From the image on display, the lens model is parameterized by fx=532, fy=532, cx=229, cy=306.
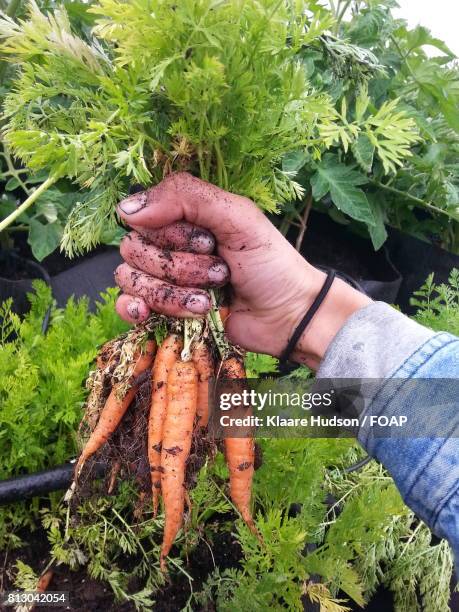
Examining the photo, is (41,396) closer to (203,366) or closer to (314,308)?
(203,366)

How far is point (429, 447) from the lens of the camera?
94 cm

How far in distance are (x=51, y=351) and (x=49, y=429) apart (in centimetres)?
21

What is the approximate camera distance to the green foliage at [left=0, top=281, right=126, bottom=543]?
1.32m

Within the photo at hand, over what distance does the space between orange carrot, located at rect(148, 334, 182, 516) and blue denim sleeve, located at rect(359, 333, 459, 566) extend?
0.43 m

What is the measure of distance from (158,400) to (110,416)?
124 mm

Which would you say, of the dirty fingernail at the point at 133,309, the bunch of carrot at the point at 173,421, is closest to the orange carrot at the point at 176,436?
the bunch of carrot at the point at 173,421

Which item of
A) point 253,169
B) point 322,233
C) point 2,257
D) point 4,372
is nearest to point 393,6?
point 322,233

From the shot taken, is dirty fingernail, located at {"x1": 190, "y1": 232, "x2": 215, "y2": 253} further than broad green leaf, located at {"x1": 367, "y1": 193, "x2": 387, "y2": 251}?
No

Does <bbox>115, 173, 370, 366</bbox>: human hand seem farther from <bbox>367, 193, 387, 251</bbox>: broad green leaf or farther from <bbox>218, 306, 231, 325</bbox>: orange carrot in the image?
<bbox>367, 193, 387, 251</bbox>: broad green leaf

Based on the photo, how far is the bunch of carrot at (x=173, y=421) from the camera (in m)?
1.16

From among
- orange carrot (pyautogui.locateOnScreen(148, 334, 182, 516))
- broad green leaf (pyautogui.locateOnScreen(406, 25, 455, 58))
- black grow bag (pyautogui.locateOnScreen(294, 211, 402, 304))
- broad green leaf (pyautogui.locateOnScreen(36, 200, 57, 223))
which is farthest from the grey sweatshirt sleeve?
broad green leaf (pyautogui.locateOnScreen(406, 25, 455, 58))

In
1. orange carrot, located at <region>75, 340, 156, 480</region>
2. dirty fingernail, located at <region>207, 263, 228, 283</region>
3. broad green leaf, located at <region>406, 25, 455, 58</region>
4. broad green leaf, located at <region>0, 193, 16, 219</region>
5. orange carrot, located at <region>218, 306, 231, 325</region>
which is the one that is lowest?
broad green leaf, located at <region>0, 193, 16, 219</region>

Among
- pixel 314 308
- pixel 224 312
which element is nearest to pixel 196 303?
pixel 224 312

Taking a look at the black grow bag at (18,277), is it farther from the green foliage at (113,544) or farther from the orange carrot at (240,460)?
the orange carrot at (240,460)
